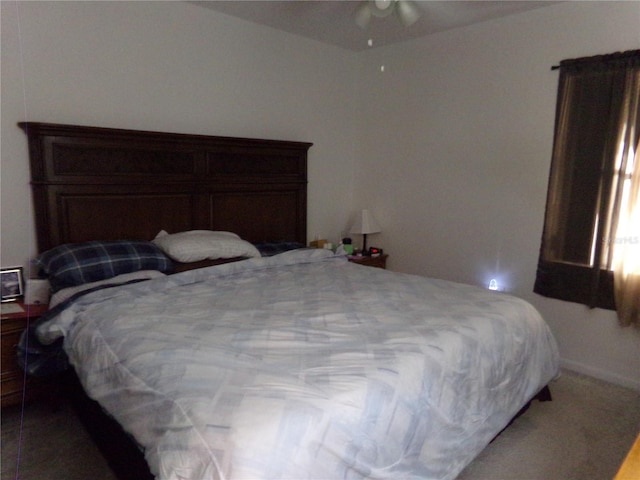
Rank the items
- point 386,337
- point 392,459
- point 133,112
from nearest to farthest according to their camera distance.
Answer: point 392,459
point 386,337
point 133,112

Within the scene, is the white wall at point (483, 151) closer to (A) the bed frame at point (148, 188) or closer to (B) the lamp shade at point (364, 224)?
(B) the lamp shade at point (364, 224)

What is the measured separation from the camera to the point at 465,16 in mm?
3201

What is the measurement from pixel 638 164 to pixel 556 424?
160 centimetres

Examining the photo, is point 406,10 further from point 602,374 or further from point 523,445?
point 602,374

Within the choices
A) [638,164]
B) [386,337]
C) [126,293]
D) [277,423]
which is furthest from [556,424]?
[126,293]

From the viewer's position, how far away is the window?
8.65 feet

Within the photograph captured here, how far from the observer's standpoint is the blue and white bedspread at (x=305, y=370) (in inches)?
46.6

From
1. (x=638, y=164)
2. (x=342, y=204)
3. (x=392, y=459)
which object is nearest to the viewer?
(x=392, y=459)

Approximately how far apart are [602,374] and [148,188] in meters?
3.30

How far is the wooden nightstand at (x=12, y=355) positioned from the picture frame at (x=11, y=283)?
0.84 feet

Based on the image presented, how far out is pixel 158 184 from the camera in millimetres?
2904

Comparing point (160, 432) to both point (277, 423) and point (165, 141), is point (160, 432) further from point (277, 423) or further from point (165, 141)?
point (165, 141)

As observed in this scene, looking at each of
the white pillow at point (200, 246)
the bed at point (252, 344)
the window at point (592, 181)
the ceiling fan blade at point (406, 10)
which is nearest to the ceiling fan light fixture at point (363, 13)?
the ceiling fan blade at point (406, 10)

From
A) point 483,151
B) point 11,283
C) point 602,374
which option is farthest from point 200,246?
point 602,374
